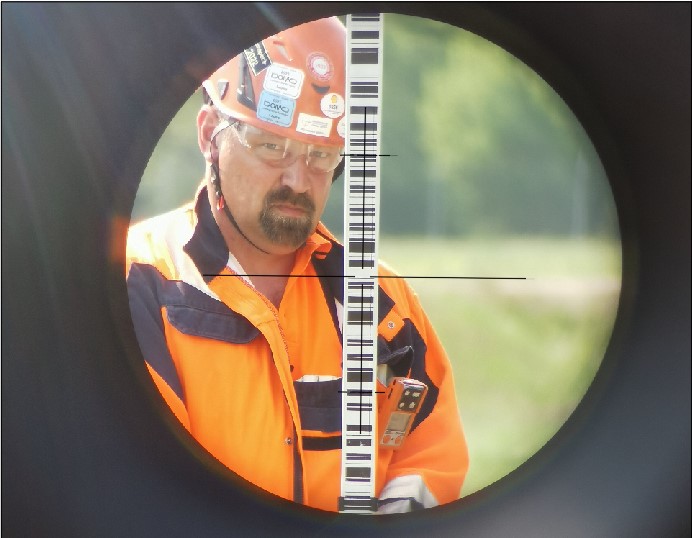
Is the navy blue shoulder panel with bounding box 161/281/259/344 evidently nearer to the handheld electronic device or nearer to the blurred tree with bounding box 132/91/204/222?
the blurred tree with bounding box 132/91/204/222

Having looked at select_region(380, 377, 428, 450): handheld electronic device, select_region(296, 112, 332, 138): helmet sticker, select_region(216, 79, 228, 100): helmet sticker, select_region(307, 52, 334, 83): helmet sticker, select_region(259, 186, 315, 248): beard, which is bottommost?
select_region(380, 377, 428, 450): handheld electronic device

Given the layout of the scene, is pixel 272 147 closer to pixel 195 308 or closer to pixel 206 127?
pixel 206 127

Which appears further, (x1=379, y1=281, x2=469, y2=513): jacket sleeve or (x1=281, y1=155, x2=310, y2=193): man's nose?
(x1=379, y1=281, x2=469, y2=513): jacket sleeve

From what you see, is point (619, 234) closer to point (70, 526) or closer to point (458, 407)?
point (458, 407)

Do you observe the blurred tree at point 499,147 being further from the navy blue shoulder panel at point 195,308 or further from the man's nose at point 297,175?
the navy blue shoulder panel at point 195,308

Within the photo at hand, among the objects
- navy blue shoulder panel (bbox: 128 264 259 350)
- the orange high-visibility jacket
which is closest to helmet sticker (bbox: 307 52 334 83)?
the orange high-visibility jacket

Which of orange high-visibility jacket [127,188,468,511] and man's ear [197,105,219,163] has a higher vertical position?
man's ear [197,105,219,163]

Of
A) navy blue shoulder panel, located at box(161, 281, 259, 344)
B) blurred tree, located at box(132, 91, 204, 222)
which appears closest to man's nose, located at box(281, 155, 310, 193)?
blurred tree, located at box(132, 91, 204, 222)

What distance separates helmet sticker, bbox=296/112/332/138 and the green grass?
309 mm

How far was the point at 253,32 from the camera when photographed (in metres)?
2.05

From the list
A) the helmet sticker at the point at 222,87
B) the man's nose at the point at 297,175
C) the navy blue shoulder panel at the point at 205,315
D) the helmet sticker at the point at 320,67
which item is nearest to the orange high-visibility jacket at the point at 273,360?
the navy blue shoulder panel at the point at 205,315

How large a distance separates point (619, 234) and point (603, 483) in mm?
637

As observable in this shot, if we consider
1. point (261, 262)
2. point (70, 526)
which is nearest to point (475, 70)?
point (261, 262)

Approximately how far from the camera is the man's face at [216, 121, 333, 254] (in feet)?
6.76
